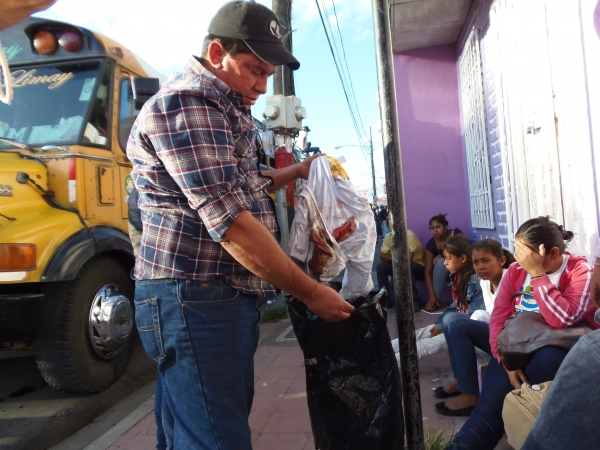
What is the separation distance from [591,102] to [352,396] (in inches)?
78.7

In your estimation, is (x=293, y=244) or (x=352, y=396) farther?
(x=293, y=244)

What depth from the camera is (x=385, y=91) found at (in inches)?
65.7

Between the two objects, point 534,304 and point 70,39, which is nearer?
point 534,304

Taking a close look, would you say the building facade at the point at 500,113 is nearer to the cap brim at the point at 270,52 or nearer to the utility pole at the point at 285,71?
the utility pole at the point at 285,71

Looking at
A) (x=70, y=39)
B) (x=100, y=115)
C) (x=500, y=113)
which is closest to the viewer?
(x=70, y=39)

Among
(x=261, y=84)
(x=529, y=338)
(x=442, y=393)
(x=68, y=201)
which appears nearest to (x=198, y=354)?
(x=261, y=84)

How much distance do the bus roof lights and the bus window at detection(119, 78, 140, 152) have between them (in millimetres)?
453

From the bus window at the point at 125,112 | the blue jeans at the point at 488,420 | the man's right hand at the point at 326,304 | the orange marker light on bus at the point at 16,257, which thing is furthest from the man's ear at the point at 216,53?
the bus window at the point at 125,112

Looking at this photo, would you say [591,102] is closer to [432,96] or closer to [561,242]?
[561,242]

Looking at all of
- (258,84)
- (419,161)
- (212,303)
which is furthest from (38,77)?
(419,161)

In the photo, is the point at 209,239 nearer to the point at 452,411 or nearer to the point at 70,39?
the point at 452,411

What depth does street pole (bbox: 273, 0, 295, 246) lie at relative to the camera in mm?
6664

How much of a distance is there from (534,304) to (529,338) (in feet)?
1.21

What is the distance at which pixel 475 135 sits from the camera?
221 inches
